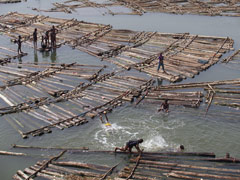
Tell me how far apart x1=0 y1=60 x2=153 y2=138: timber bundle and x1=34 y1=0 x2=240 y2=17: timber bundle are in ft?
77.4

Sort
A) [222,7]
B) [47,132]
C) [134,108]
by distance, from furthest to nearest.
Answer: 1. [222,7]
2. [134,108]
3. [47,132]

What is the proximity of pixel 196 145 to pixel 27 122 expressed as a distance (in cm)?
1078

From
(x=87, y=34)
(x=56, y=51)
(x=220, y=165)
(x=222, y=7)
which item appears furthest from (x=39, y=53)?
(x=222, y=7)

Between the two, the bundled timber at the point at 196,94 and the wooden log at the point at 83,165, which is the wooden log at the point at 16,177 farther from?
the bundled timber at the point at 196,94

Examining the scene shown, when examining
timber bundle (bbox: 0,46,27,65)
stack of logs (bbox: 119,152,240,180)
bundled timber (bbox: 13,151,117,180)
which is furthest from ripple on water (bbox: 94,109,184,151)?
timber bundle (bbox: 0,46,27,65)

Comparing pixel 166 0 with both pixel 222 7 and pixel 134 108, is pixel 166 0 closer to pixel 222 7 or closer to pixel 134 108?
pixel 222 7

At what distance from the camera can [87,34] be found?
129ft

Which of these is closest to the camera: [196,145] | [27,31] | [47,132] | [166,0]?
[196,145]

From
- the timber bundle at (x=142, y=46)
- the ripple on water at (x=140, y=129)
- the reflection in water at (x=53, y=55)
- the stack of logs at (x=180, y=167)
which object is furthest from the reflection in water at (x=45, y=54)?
the stack of logs at (x=180, y=167)

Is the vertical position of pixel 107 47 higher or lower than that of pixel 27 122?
higher

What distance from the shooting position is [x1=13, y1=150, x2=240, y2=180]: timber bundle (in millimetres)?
15795

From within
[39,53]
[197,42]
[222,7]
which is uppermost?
[222,7]

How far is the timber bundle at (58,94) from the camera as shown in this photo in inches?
874

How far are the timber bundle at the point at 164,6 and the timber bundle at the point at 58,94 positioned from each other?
23.6m
